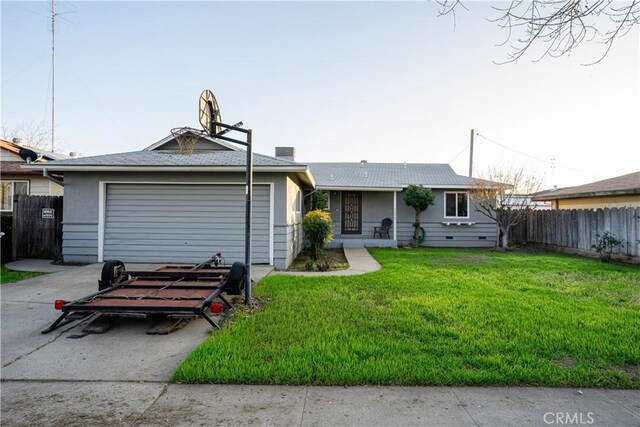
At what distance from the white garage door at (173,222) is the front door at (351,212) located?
686cm

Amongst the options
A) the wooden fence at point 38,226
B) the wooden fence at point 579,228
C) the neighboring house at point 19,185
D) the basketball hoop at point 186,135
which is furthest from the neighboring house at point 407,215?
the neighboring house at point 19,185

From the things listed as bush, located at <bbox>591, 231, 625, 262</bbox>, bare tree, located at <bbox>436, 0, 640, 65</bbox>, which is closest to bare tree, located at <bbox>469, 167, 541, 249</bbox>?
bush, located at <bbox>591, 231, 625, 262</bbox>

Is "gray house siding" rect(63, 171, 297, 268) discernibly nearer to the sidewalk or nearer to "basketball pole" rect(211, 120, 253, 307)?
"basketball pole" rect(211, 120, 253, 307)

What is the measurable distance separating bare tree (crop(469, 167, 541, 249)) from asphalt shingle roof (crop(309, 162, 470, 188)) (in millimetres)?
916

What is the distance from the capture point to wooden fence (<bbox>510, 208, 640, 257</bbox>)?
10430 mm

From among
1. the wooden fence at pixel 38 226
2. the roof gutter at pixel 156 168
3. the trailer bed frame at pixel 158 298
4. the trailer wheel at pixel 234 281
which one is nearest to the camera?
the trailer bed frame at pixel 158 298

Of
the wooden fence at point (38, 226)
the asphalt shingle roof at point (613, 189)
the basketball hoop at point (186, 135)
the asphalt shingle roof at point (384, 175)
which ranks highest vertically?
the asphalt shingle roof at point (384, 175)

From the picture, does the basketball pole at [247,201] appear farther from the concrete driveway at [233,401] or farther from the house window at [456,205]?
the house window at [456,205]

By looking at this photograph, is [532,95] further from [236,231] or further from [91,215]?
[91,215]

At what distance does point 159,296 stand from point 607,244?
12.7m

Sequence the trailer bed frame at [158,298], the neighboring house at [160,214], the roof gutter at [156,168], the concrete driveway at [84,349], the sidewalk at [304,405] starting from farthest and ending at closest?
the neighboring house at [160,214], the roof gutter at [156,168], the trailer bed frame at [158,298], the concrete driveway at [84,349], the sidewalk at [304,405]

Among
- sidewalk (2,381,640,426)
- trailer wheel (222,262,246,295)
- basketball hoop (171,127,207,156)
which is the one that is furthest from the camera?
basketball hoop (171,127,207,156)

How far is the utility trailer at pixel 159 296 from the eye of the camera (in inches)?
172

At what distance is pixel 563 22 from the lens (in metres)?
3.49
